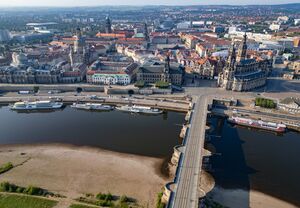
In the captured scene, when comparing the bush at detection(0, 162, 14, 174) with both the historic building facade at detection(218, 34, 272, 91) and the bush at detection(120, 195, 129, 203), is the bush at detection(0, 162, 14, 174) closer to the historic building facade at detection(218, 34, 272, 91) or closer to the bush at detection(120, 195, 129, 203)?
the bush at detection(120, 195, 129, 203)

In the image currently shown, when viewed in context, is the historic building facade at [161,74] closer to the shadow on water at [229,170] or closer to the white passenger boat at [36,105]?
the white passenger boat at [36,105]

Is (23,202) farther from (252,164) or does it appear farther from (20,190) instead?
(252,164)

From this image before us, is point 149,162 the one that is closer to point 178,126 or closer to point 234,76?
point 178,126

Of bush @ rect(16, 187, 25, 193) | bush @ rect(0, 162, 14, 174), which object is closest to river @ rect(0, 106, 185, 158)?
bush @ rect(0, 162, 14, 174)

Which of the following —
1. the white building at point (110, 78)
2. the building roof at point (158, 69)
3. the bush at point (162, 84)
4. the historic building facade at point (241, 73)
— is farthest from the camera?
the white building at point (110, 78)

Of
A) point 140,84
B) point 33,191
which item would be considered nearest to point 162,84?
point 140,84

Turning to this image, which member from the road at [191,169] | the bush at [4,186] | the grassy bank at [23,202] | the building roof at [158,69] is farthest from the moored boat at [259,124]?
the bush at [4,186]
